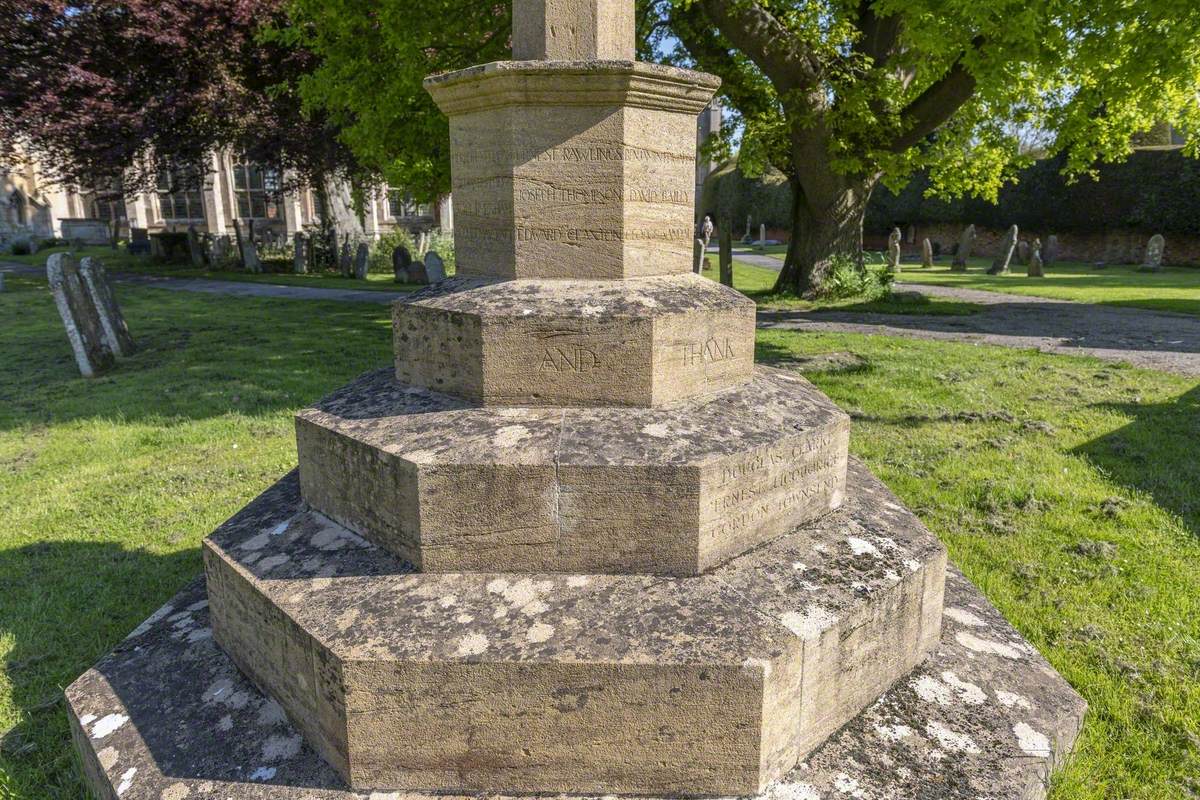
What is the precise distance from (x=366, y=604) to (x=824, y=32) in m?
13.1

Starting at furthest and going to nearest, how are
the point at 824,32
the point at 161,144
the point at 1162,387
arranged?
the point at 161,144 → the point at 824,32 → the point at 1162,387

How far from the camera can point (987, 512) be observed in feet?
15.6

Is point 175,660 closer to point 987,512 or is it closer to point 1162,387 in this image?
point 987,512

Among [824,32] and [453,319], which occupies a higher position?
[824,32]

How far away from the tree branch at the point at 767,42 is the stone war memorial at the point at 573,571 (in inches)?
373

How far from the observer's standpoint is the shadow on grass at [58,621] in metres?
2.69

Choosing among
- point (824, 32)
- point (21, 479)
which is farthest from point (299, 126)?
point (21, 479)

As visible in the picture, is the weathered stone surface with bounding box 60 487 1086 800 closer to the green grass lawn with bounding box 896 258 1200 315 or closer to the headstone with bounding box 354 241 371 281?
the green grass lawn with bounding box 896 258 1200 315

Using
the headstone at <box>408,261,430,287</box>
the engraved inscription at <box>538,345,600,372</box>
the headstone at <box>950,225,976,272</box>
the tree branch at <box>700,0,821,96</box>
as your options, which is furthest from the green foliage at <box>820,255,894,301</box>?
the engraved inscription at <box>538,345,600,372</box>

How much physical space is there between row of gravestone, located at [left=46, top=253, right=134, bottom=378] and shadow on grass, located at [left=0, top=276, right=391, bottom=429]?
0.25 meters

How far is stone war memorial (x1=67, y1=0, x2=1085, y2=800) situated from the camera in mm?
2197

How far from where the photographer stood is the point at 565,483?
2.48m

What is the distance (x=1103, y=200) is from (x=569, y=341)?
30.2m

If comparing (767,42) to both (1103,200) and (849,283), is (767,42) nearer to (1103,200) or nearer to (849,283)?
(849,283)
